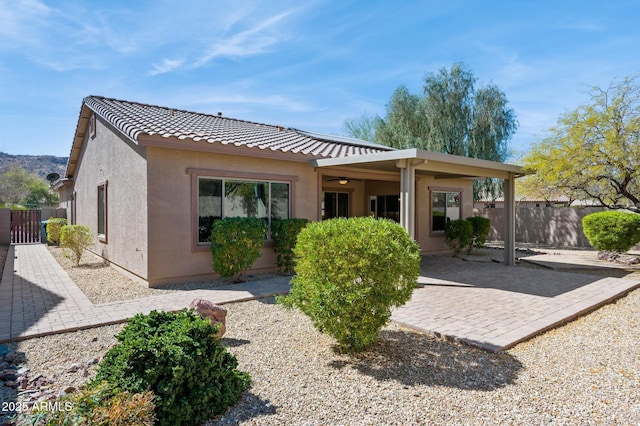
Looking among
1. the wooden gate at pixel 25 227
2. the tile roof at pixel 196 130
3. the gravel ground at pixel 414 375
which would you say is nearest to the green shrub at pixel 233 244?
the tile roof at pixel 196 130

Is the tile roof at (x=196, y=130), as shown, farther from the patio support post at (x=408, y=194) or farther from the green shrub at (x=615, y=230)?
the green shrub at (x=615, y=230)

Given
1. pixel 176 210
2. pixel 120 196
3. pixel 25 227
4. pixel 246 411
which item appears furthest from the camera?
pixel 25 227

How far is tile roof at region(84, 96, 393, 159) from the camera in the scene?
28.8 ft

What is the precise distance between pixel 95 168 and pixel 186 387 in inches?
475

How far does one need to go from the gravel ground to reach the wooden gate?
57.6 feet

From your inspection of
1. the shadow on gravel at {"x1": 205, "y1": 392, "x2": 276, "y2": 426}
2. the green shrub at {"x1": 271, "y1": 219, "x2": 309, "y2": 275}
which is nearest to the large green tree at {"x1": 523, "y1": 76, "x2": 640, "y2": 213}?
the green shrub at {"x1": 271, "y1": 219, "x2": 309, "y2": 275}

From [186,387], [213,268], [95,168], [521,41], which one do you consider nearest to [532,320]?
[186,387]

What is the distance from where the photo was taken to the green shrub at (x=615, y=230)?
1280 centimetres

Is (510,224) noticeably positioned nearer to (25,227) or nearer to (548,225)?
(548,225)

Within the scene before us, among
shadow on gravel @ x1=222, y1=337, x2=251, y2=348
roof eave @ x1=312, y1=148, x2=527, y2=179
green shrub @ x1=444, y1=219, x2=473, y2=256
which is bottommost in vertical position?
shadow on gravel @ x1=222, y1=337, x2=251, y2=348

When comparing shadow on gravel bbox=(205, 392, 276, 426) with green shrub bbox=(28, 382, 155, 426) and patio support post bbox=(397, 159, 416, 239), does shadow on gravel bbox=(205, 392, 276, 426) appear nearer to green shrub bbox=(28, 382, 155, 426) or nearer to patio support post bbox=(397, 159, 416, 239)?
green shrub bbox=(28, 382, 155, 426)

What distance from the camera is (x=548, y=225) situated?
67.4 feet

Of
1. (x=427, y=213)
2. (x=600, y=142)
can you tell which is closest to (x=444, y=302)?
(x=427, y=213)

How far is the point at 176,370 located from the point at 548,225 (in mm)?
22158
